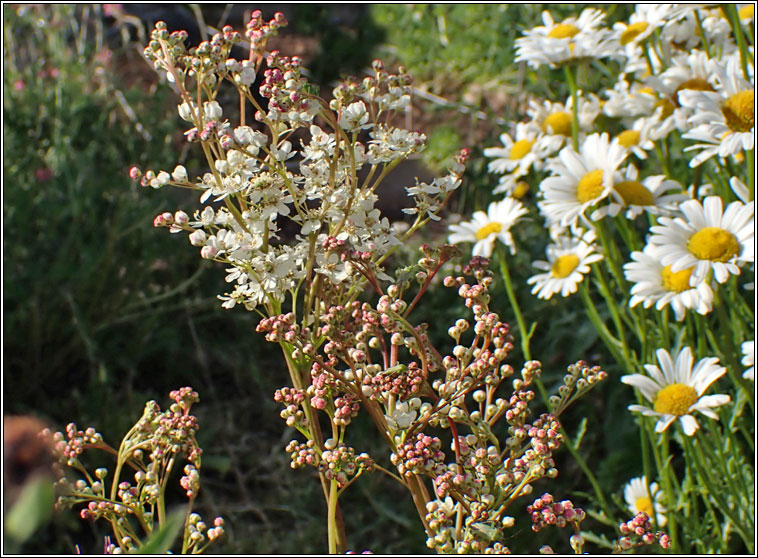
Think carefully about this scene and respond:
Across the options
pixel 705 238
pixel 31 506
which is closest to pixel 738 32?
pixel 705 238

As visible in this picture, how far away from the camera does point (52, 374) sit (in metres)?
2.01

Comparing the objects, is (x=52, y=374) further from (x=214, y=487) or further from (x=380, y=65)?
(x=380, y=65)

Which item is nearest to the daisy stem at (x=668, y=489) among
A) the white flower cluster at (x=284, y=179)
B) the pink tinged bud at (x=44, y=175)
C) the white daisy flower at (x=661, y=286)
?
the white daisy flower at (x=661, y=286)

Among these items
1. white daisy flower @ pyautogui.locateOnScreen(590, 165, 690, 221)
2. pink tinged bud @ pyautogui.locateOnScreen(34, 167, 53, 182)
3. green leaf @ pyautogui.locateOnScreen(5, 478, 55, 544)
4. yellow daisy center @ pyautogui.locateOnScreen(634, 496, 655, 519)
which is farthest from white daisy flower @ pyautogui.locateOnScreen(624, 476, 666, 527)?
pink tinged bud @ pyautogui.locateOnScreen(34, 167, 53, 182)

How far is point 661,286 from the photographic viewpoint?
44.2 inches

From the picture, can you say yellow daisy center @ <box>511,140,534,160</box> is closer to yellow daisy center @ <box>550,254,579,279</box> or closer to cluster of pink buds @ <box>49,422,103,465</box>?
yellow daisy center @ <box>550,254,579,279</box>

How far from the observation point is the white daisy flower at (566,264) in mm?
1293

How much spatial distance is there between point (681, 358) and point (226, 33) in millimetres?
752

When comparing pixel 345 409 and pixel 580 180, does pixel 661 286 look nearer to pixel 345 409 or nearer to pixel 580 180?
pixel 580 180

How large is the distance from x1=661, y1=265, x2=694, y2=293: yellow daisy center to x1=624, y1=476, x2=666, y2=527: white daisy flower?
36 cm

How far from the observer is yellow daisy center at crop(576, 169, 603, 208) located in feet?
3.90

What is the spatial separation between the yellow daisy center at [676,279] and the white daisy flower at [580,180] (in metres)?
0.14

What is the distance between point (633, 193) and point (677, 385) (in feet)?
0.96

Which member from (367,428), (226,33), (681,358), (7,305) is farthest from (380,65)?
(7,305)
